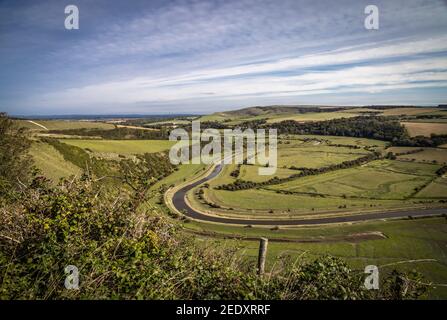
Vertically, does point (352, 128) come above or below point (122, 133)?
above

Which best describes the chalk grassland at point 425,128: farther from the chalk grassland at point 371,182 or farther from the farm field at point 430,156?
the chalk grassland at point 371,182

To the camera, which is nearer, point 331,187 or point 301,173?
point 331,187

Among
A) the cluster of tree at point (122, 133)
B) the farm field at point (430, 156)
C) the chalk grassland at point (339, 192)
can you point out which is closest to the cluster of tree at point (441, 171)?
the chalk grassland at point (339, 192)

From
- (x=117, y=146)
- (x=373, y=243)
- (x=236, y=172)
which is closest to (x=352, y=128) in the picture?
(x=236, y=172)

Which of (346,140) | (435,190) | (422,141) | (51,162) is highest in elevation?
(346,140)

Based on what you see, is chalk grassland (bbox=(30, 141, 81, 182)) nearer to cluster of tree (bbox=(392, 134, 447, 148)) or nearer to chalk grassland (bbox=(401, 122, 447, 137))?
cluster of tree (bbox=(392, 134, 447, 148))

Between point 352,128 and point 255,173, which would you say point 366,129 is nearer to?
point 352,128

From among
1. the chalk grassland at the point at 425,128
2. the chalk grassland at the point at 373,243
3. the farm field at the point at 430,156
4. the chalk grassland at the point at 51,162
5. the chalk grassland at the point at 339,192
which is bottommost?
the chalk grassland at the point at 373,243
